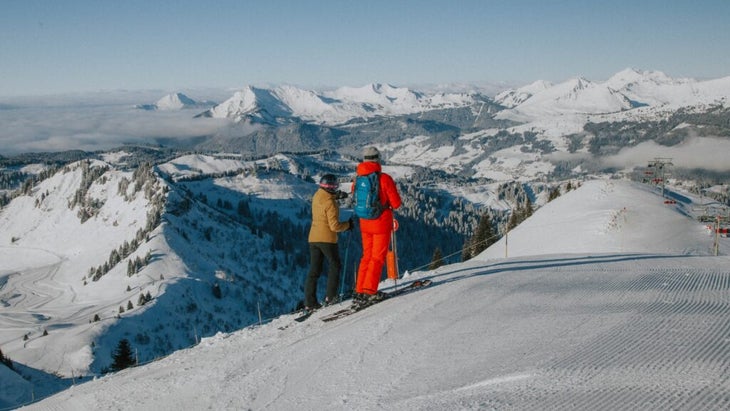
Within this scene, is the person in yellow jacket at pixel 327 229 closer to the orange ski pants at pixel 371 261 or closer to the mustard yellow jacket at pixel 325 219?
the mustard yellow jacket at pixel 325 219

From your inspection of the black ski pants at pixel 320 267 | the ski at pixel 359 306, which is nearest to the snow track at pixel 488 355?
the ski at pixel 359 306

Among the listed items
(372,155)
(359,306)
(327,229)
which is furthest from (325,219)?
(359,306)

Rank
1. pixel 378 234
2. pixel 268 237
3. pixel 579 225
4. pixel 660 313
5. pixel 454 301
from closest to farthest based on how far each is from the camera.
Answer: pixel 660 313
pixel 454 301
pixel 378 234
pixel 579 225
pixel 268 237

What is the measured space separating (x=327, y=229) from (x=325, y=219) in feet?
0.88

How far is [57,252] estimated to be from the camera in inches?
6781

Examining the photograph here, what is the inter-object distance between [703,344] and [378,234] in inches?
261

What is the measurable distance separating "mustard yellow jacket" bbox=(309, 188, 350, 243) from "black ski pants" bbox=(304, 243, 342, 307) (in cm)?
20

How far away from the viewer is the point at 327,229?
42.0 feet

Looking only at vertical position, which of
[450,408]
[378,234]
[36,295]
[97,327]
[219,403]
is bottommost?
[36,295]

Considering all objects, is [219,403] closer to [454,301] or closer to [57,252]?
[454,301]

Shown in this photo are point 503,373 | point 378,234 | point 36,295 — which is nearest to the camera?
point 503,373

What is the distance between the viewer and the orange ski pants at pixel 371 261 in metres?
Result: 12.0

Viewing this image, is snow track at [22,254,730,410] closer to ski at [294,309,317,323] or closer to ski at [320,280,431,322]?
ski at [294,309,317,323]

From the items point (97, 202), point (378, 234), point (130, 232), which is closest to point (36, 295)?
point (130, 232)
